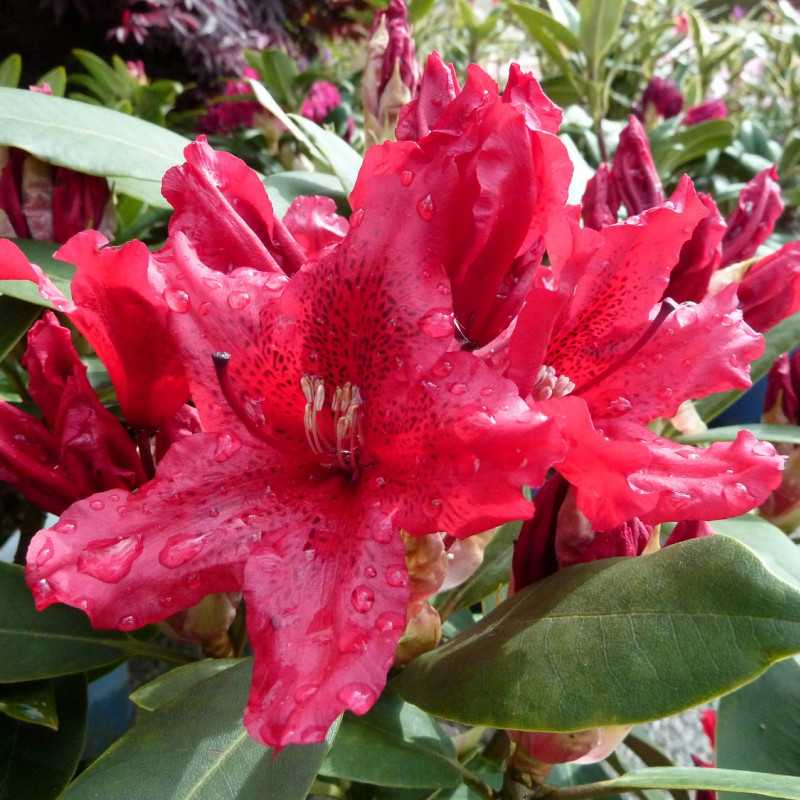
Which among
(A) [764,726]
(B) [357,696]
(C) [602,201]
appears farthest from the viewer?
(C) [602,201]

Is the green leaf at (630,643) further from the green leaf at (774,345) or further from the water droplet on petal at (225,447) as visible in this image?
Result: the green leaf at (774,345)

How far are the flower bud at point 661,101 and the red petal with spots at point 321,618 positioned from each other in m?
1.70

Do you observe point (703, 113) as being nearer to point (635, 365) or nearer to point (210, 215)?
point (635, 365)

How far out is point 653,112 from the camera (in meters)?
1.83

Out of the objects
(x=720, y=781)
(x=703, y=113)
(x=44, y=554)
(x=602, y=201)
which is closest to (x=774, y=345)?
(x=602, y=201)

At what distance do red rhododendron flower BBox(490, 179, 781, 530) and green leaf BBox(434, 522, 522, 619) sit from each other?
0.68 feet

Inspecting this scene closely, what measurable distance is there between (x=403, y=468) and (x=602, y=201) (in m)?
0.37

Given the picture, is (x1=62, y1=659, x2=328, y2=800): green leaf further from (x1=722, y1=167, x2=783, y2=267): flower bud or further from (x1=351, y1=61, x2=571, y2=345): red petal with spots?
(x1=722, y1=167, x2=783, y2=267): flower bud

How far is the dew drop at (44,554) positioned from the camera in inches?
12.9

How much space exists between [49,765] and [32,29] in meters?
3.46

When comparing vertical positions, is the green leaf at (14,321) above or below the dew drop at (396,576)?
below

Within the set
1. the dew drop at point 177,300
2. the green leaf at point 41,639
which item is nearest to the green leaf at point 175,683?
the green leaf at point 41,639

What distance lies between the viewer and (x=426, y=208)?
1.10ft

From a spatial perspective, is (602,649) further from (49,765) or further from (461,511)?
(49,765)
